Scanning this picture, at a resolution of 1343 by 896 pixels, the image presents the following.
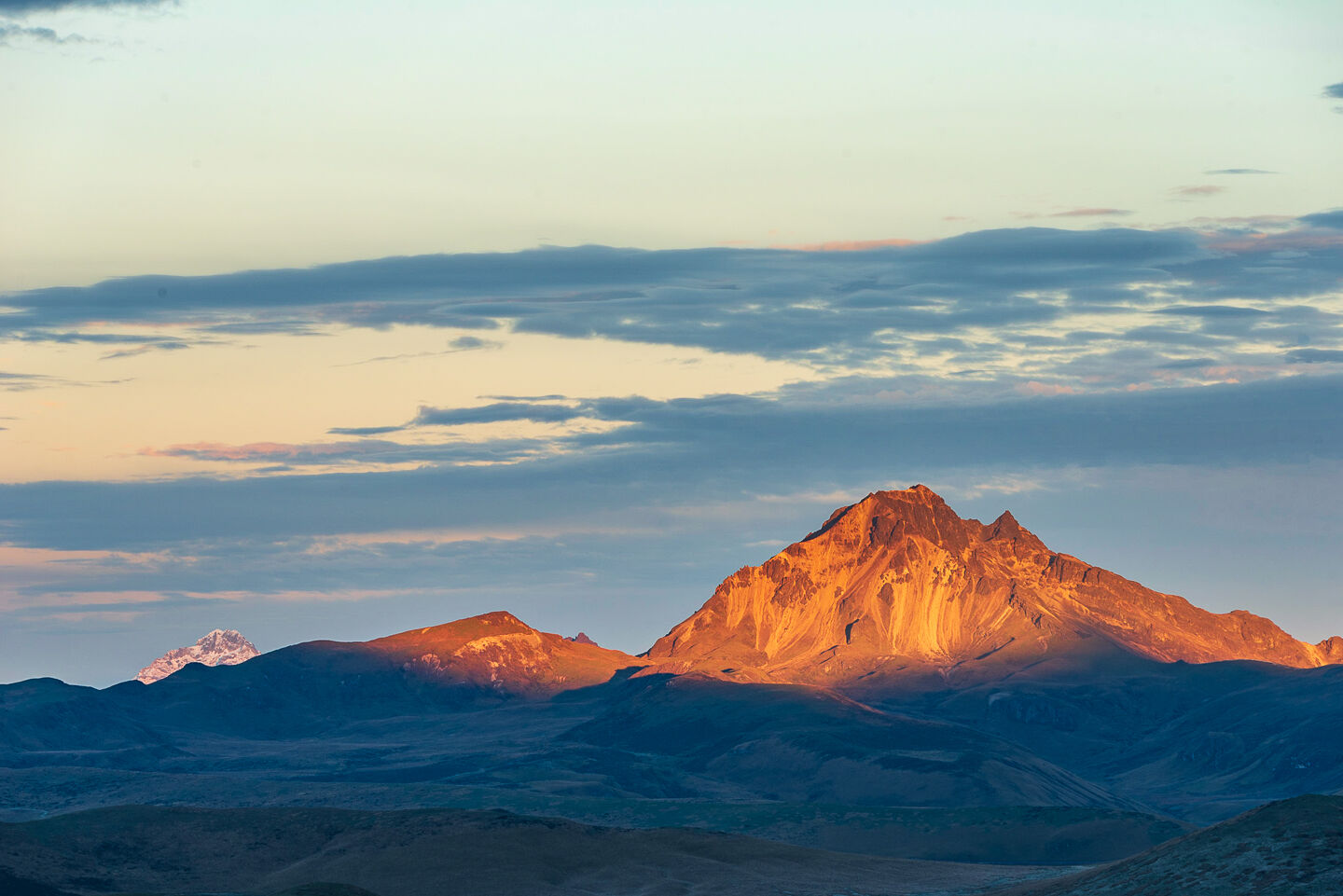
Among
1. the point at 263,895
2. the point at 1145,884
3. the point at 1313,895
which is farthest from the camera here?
the point at 263,895

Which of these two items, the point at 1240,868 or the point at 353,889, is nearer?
the point at 1240,868

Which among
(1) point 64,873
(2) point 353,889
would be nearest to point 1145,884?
(2) point 353,889

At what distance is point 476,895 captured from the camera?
7859 inches

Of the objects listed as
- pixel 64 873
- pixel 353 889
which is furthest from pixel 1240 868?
pixel 64 873

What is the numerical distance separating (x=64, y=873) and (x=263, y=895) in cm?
3186

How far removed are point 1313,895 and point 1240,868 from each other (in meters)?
10.7

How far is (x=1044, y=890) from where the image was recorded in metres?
165

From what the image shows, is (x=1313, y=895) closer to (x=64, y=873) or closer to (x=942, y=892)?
(x=942, y=892)

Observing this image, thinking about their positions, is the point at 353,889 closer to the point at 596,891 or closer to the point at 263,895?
the point at 263,895

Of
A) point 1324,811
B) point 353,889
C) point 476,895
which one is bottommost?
point 476,895

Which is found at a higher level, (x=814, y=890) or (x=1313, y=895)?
(x=1313, y=895)

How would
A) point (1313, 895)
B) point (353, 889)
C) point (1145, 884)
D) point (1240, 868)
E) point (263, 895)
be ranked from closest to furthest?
point (1313, 895), point (1240, 868), point (1145, 884), point (353, 889), point (263, 895)

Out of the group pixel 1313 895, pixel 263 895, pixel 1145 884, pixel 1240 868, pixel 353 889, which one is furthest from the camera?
pixel 263 895

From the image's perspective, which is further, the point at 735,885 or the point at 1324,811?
the point at 735,885
